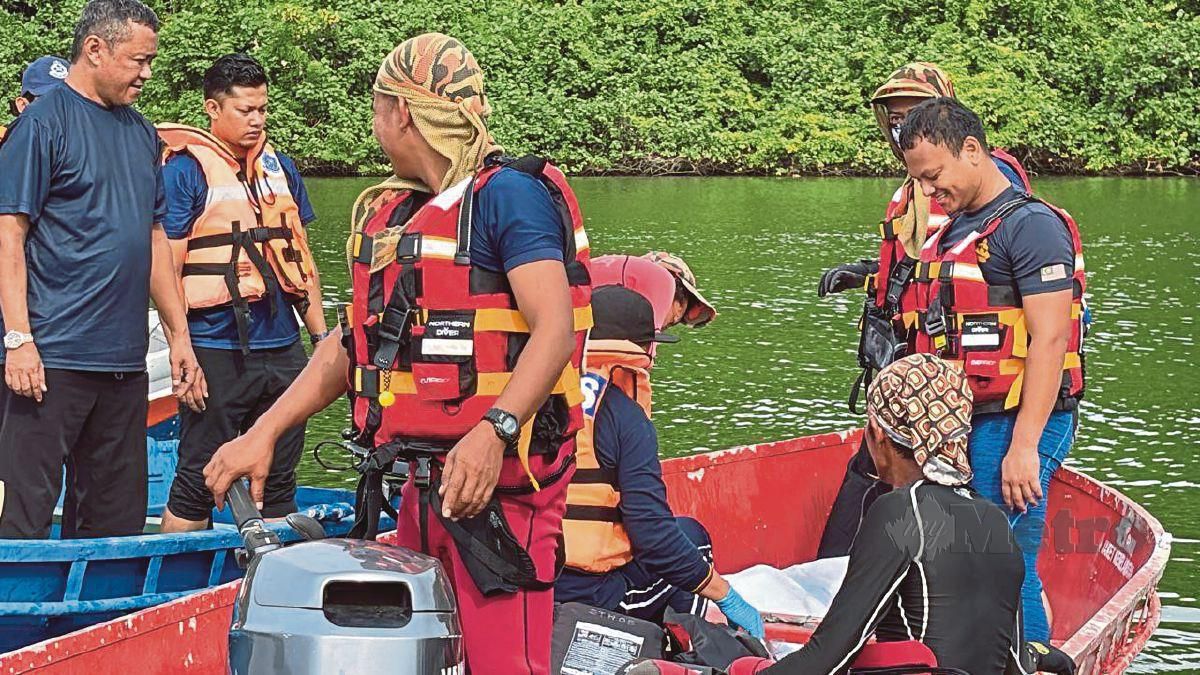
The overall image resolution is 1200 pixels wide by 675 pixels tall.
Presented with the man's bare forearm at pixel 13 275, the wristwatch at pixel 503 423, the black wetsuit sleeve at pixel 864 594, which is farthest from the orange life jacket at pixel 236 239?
the black wetsuit sleeve at pixel 864 594

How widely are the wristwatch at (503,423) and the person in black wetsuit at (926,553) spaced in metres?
0.71

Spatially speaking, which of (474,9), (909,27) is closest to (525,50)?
(474,9)

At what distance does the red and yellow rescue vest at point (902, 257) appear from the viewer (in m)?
5.57

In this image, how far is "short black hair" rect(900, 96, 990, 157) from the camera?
16.2 feet

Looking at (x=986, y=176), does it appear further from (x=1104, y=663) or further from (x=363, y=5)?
(x=363, y=5)

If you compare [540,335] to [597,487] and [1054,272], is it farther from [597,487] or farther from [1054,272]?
[1054,272]

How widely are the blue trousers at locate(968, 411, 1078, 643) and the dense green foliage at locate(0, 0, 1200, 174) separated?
98.9ft

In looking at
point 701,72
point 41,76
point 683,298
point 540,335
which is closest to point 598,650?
point 540,335

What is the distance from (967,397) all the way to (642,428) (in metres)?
1.05

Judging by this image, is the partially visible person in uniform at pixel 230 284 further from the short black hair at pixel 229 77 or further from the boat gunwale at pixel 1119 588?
the boat gunwale at pixel 1119 588

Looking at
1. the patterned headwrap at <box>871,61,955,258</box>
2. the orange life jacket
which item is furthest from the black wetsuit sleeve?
the orange life jacket

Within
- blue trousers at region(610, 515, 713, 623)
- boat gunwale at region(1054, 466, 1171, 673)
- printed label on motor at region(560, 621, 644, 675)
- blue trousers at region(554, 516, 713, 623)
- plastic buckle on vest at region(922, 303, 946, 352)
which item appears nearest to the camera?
printed label on motor at region(560, 621, 644, 675)

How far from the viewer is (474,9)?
3862 centimetres

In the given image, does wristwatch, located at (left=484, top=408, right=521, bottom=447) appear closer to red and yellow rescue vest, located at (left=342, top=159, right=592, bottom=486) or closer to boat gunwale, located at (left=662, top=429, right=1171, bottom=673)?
red and yellow rescue vest, located at (left=342, top=159, right=592, bottom=486)
